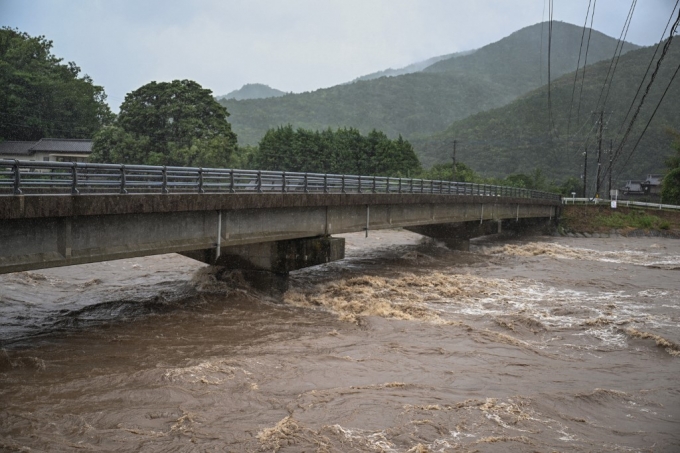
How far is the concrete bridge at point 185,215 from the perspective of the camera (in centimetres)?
1264

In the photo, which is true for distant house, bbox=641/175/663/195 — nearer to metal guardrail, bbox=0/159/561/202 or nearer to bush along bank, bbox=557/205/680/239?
bush along bank, bbox=557/205/680/239

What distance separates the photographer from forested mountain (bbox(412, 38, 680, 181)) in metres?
118

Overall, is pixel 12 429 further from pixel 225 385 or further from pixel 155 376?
pixel 225 385

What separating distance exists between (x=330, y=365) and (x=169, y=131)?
53.6 metres

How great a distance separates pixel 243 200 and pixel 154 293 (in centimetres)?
500

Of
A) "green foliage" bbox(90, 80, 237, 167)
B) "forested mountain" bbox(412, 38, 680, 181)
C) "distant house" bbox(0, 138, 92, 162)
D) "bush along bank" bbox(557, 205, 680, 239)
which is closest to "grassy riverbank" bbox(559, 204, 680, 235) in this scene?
"bush along bank" bbox(557, 205, 680, 239)

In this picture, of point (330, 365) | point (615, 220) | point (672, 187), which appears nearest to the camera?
point (330, 365)

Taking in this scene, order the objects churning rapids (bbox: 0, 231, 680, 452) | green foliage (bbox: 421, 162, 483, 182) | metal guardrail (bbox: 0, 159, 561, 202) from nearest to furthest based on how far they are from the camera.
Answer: churning rapids (bbox: 0, 231, 680, 452)
metal guardrail (bbox: 0, 159, 561, 202)
green foliage (bbox: 421, 162, 483, 182)

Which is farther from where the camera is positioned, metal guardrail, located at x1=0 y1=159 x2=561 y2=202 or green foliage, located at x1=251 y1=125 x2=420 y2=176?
green foliage, located at x1=251 y1=125 x2=420 y2=176

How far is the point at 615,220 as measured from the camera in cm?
6112

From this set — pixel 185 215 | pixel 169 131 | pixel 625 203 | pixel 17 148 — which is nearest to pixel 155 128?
pixel 169 131

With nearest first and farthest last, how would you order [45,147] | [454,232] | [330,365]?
[330,365] < [454,232] < [45,147]

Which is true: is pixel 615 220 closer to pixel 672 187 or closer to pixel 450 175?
pixel 672 187

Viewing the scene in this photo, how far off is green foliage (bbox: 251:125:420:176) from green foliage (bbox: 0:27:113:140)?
21.3 metres
